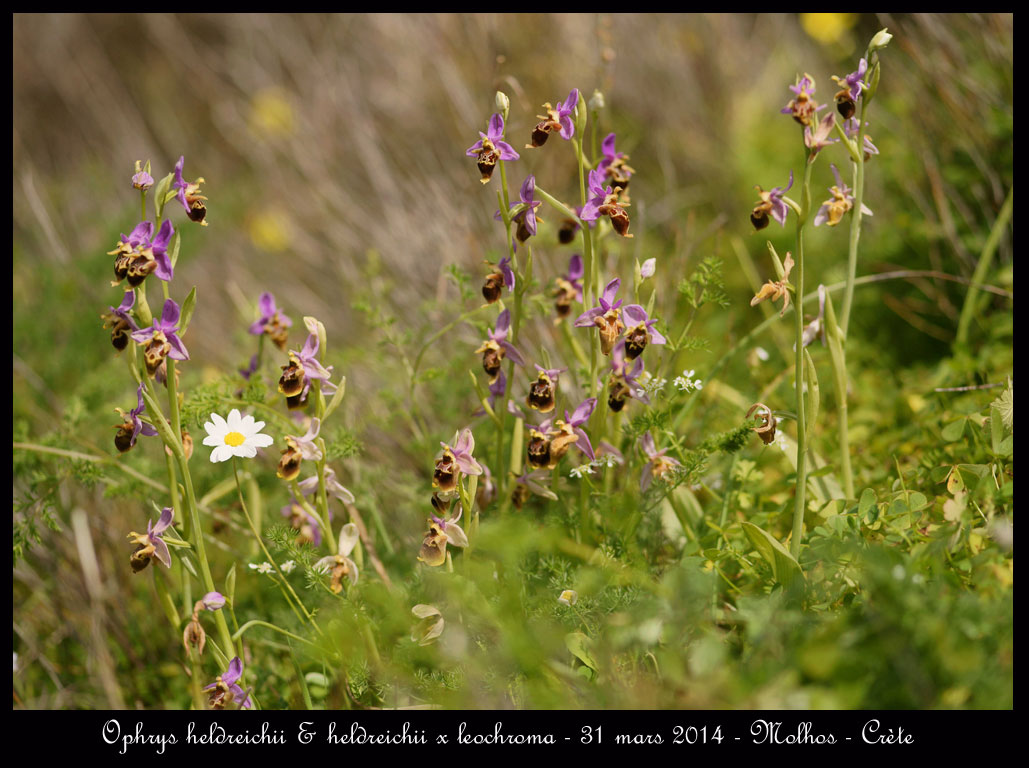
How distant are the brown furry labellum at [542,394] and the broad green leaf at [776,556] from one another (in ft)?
1.23

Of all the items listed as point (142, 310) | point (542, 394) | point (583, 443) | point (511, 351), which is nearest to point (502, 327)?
point (511, 351)

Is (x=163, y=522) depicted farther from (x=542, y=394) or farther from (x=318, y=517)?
(x=542, y=394)

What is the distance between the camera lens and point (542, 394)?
1.34 m

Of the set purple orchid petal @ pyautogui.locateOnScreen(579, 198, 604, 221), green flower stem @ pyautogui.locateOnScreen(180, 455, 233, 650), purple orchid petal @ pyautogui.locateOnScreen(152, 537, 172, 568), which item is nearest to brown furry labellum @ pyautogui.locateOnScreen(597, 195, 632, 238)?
purple orchid petal @ pyautogui.locateOnScreen(579, 198, 604, 221)

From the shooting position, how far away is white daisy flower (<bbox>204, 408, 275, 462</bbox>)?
129cm

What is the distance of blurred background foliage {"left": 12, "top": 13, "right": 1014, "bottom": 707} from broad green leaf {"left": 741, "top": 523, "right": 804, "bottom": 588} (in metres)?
0.05

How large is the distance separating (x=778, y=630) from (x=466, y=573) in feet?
1.72

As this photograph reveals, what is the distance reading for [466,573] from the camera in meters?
1.32

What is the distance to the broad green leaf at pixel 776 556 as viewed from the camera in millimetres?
1221

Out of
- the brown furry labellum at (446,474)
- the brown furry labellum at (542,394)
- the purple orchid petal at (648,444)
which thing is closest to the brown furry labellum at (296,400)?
the brown furry labellum at (446,474)
